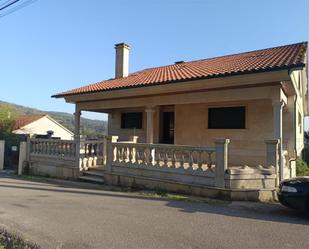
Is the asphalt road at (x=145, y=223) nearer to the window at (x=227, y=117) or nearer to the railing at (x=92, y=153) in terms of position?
the railing at (x=92, y=153)

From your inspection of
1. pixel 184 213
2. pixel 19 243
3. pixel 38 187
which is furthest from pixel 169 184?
pixel 19 243

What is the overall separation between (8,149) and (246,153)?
1279cm

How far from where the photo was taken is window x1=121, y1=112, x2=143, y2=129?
55.4 ft

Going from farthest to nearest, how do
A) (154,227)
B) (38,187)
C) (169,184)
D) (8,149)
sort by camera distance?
(8,149) → (38,187) → (169,184) → (154,227)

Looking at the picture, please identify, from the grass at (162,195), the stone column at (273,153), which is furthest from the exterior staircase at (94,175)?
the stone column at (273,153)

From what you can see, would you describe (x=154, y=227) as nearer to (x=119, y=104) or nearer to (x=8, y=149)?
(x=119, y=104)

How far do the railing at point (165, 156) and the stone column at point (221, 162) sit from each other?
20cm

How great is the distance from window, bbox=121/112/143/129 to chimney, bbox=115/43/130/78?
2.72m

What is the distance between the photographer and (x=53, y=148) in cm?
1427

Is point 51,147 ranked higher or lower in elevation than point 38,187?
higher

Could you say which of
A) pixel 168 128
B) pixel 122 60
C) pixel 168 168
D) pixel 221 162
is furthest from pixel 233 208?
pixel 122 60

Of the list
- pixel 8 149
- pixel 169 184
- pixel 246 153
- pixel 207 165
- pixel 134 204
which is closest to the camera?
pixel 134 204

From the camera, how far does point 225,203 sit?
821 centimetres

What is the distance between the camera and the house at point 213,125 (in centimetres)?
909
